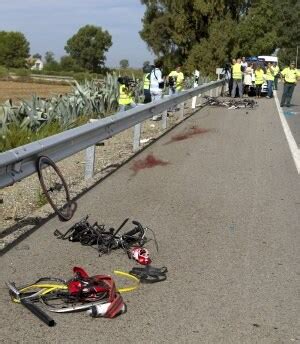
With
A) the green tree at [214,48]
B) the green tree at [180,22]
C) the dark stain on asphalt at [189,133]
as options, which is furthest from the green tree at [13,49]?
the dark stain on asphalt at [189,133]

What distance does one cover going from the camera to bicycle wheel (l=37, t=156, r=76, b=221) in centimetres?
657

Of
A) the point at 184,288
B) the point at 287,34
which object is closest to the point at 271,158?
the point at 184,288

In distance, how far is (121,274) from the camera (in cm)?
492

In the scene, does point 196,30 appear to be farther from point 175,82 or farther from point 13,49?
point 13,49

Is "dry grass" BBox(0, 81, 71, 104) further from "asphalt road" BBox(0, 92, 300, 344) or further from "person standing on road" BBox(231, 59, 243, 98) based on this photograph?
"asphalt road" BBox(0, 92, 300, 344)

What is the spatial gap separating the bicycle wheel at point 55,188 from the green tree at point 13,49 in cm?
13512

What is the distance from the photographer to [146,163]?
1034 cm

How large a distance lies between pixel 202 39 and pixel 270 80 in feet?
64.3

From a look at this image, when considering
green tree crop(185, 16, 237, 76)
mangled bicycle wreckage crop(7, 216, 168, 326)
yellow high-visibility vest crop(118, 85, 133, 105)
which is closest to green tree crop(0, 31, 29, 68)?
green tree crop(185, 16, 237, 76)

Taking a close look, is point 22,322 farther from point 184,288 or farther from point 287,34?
point 287,34

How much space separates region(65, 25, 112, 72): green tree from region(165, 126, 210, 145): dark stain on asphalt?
128 metres

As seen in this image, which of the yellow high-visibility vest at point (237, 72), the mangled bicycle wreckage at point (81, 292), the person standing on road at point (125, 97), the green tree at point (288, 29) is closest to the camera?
the mangled bicycle wreckage at point (81, 292)

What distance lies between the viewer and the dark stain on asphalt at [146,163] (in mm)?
9867

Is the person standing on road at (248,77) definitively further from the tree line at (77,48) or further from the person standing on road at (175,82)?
the tree line at (77,48)
